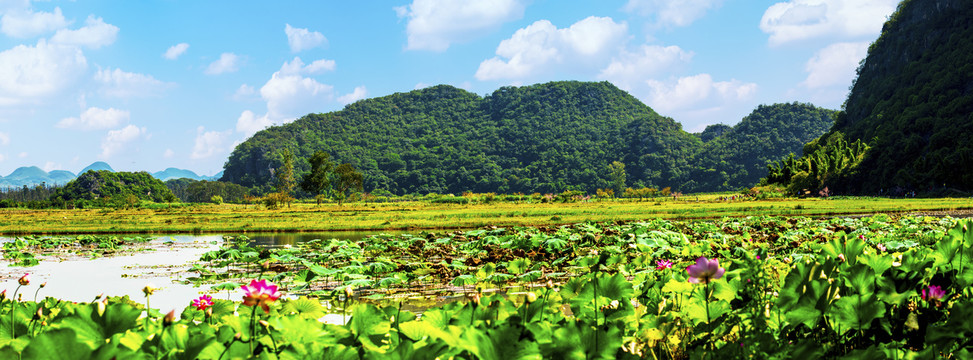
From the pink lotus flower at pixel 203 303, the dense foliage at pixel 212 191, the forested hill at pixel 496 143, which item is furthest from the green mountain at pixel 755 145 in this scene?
the pink lotus flower at pixel 203 303

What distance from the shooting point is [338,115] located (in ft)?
Result: 521

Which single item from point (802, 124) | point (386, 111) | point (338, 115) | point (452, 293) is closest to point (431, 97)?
point (386, 111)

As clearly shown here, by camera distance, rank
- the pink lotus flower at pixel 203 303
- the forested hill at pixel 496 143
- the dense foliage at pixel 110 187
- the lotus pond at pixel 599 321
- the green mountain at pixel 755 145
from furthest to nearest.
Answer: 1. the forested hill at pixel 496 143
2. the green mountain at pixel 755 145
3. the dense foliage at pixel 110 187
4. the pink lotus flower at pixel 203 303
5. the lotus pond at pixel 599 321

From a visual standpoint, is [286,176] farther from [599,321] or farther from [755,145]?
[755,145]

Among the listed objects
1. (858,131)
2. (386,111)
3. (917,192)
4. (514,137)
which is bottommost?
(917,192)

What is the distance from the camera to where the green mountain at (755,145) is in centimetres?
12694

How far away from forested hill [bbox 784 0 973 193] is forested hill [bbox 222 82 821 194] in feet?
183

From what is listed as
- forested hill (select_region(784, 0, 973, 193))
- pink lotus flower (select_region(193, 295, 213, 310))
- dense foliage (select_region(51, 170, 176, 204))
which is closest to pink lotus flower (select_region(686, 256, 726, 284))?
pink lotus flower (select_region(193, 295, 213, 310))

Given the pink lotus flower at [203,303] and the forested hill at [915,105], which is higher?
the forested hill at [915,105]

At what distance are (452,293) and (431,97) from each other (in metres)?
168

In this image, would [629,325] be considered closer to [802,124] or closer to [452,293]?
[452,293]

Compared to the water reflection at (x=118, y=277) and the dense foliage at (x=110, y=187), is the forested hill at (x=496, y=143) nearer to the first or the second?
the dense foliage at (x=110, y=187)

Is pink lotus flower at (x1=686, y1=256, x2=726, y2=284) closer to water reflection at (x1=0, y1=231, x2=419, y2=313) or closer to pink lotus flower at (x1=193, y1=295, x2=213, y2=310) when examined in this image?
pink lotus flower at (x1=193, y1=295, x2=213, y2=310)

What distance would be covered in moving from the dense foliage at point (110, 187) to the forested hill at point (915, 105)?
100011 millimetres
